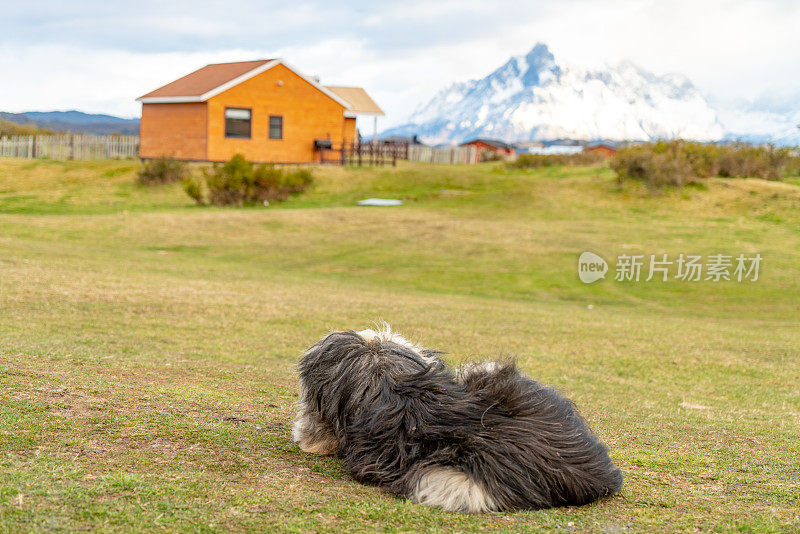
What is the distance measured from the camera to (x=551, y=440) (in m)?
4.23

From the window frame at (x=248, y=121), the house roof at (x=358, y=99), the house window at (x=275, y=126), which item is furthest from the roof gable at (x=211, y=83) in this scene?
the house roof at (x=358, y=99)

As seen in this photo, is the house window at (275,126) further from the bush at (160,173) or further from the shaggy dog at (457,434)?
the shaggy dog at (457,434)

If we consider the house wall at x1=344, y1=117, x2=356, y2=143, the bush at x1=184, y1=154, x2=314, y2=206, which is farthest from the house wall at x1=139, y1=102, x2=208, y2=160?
the house wall at x1=344, y1=117, x2=356, y2=143

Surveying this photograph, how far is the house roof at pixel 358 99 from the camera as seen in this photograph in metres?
53.1

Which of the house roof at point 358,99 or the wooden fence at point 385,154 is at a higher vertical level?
the house roof at point 358,99

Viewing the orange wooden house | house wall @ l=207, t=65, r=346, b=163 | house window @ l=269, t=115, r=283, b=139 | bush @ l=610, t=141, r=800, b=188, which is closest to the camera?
bush @ l=610, t=141, r=800, b=188

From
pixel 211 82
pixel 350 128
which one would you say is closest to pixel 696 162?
pixel 350 128

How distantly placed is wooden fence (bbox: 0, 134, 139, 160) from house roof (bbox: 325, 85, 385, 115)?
45.2ft

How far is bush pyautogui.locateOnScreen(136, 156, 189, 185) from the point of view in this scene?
36.2m

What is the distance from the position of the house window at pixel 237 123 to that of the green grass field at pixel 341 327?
9701 millimetres

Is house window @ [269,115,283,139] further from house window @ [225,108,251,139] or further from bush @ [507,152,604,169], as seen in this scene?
bush @ [507,152,604,169]

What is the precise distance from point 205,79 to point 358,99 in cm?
1441

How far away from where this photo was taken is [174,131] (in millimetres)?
42156

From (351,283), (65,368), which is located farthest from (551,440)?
(351,283)
